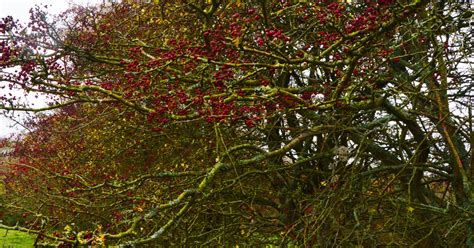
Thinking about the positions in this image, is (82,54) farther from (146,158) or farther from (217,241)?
(217,241)

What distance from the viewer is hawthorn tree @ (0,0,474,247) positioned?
435cm

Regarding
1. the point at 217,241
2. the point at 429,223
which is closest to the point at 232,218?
the point at 217,241

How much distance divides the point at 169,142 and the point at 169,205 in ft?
13.0

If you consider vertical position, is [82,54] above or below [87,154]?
above

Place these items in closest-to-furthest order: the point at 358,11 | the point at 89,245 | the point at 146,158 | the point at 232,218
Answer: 1. the point at 89,245
2. the point at 358,11
3. the point at 232,218
4. the point at 146,158

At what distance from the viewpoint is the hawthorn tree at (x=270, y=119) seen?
4.35 metres

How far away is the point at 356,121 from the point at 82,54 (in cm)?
416

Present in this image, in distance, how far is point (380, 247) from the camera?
564 cm

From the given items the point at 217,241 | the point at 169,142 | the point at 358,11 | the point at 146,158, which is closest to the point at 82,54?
the point at 169,142

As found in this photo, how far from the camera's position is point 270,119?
6262mm

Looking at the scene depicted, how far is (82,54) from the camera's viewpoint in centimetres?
686

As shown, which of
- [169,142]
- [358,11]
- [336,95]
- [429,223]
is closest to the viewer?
[336,95]

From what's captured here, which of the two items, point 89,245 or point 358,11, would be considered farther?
point 358,11

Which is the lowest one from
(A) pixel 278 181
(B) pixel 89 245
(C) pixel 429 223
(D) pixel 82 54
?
(B) pixel 89 245
